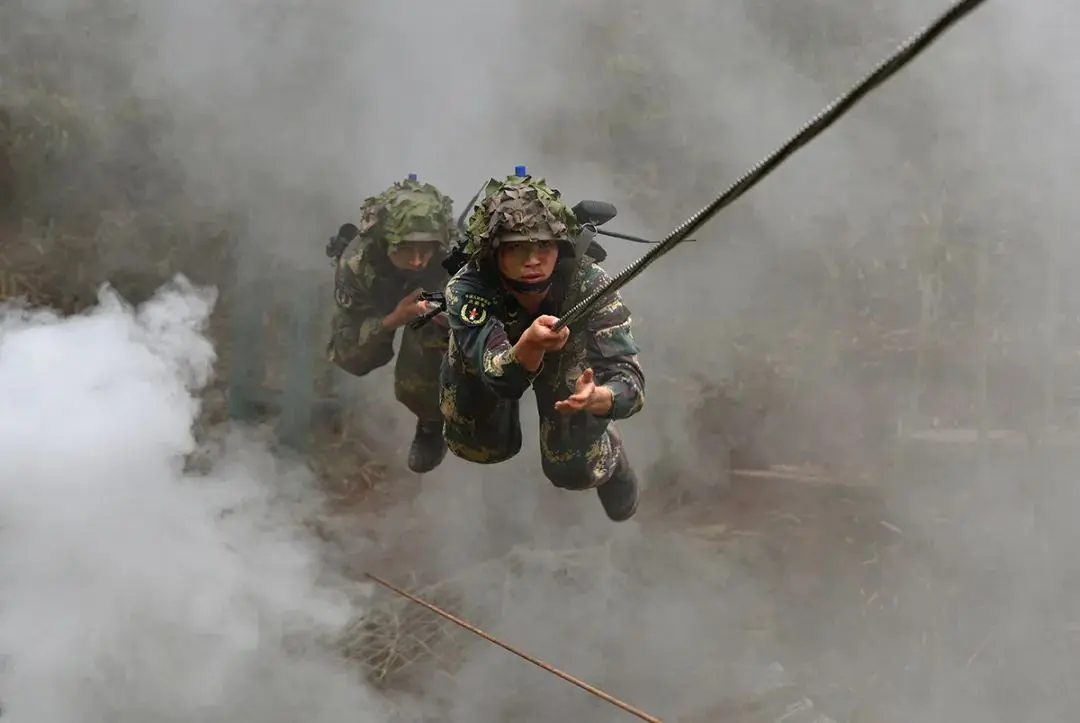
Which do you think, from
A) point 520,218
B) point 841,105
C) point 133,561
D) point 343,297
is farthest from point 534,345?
point 133,561

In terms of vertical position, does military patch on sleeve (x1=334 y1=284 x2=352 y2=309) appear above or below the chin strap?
above

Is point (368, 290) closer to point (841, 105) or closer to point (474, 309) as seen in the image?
point (474, 309)

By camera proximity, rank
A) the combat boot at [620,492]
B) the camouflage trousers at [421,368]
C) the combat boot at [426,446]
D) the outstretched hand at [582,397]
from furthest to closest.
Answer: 1. the combat boot at [426,446]
2. the camouflage trousers at [421,368]
3. the combat boot at [620,492]
4. the outstretched hand at [582,397]

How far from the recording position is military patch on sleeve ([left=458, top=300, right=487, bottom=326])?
132 cm

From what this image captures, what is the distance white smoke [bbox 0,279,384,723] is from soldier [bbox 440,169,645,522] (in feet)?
3.64

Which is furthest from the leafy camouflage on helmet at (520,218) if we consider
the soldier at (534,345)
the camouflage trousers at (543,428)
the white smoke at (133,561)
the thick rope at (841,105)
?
the white smoke at (133,561)

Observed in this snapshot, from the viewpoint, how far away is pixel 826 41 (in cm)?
256

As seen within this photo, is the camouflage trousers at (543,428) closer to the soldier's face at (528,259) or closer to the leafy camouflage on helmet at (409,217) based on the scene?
the soldier's face at (528,259)

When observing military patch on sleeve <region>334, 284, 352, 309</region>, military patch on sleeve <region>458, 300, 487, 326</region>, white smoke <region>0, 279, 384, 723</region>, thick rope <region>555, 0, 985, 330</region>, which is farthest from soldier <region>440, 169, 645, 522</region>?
white smoke <region>0, 279, 384, 723</region>

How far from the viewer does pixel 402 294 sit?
6.30 feet

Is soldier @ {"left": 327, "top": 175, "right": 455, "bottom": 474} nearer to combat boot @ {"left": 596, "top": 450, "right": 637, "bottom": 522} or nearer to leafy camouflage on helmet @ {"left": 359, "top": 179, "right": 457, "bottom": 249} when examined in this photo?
leafy camouflage on helmet @ {"left": 359, "top": 179, "right": 457, "bottom": 249}

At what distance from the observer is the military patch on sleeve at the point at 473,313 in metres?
1.32

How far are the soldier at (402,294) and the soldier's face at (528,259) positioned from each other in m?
0.50

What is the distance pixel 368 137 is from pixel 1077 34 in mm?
1919
